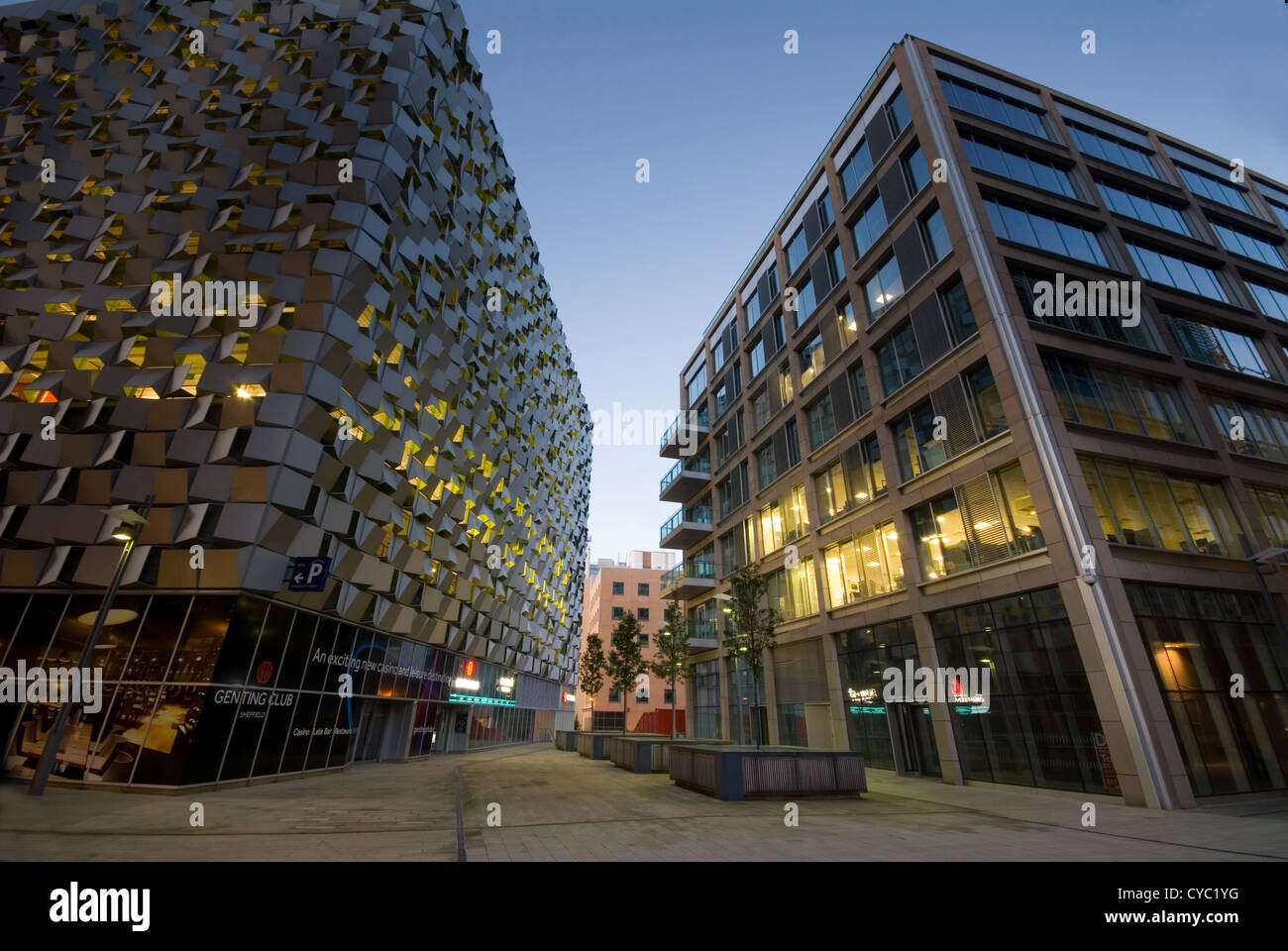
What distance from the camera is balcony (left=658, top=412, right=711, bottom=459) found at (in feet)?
146

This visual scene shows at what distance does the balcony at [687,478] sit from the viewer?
42.5m

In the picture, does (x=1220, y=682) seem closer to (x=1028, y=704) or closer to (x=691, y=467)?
(x=1028, y=704)

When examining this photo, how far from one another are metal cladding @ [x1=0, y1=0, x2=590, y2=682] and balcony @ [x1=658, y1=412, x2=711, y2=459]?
63.6ft

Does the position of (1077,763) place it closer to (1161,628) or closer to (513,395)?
(1161,628)

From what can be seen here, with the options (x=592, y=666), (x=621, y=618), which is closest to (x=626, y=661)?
(x=592, y=666)

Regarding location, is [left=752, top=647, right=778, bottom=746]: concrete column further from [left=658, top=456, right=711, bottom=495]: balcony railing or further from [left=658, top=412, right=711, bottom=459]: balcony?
[left=658, top=412, right=711, bottom=459]: balcony

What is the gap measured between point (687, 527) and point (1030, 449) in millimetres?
26162

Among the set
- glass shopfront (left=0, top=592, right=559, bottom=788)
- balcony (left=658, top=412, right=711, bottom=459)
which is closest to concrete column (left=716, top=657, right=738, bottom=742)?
balcony (left=658, top=412, right=711, bottom=459)

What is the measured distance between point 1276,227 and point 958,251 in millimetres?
23688

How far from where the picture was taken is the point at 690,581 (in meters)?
39.0

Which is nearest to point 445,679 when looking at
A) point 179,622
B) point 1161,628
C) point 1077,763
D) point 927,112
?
point 179,622

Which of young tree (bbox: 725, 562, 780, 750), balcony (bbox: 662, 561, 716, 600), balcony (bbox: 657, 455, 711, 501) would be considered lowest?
young tree (bbox: 725, 562, 780, 750)

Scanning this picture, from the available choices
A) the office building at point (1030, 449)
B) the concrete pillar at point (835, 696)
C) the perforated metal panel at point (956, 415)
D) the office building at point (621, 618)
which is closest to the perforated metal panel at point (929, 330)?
the office building at point (1030, 449)

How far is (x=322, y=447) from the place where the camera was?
18156mm
